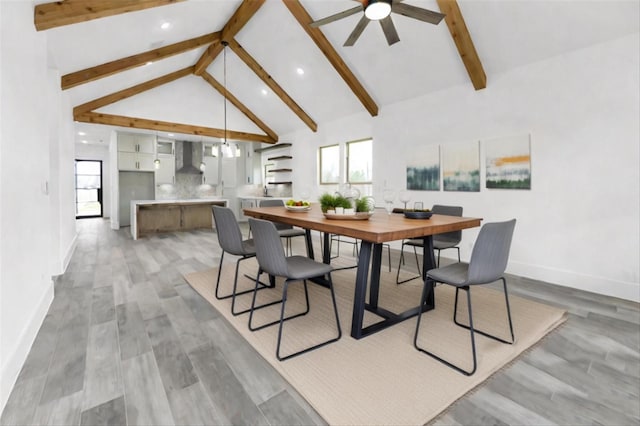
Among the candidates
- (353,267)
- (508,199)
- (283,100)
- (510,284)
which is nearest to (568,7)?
(508,199)

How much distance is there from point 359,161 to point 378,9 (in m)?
3.93

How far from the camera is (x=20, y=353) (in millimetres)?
1865

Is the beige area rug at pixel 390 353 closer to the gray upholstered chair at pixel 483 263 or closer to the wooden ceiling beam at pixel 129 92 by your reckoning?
the gray upholstered chair at pixel 483 263

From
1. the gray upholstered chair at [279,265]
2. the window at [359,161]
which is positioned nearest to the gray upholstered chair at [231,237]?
the gray upholstered chair at [279,265]

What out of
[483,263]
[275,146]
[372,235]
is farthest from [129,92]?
[483,263]

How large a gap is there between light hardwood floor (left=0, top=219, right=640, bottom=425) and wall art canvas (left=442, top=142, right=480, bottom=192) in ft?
6.44

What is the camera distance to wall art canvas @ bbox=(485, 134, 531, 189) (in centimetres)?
382

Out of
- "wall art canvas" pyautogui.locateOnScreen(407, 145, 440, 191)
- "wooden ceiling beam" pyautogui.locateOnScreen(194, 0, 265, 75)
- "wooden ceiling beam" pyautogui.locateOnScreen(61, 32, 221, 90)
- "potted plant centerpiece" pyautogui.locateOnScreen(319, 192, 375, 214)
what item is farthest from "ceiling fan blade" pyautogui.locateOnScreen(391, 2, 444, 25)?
"wooden ceiling beam" pyautogui.locateOnScreen(61, 32, 221, 90)

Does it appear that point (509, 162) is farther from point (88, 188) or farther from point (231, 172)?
point (88, 188)

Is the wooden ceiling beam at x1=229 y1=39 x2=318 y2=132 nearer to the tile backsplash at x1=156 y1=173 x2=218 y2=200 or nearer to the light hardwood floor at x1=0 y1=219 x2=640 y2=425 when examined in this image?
the tile backsplash at x1=156 y1=173 x2=218 y2=200

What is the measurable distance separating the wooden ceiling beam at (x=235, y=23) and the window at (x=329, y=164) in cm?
294

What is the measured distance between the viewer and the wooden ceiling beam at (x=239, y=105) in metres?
7.28

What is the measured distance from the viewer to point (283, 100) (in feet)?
22.4

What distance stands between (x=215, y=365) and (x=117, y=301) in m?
1.69
